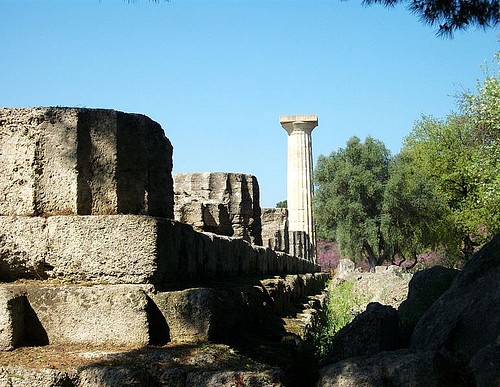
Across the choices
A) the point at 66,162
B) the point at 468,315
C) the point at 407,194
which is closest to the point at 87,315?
the point at 66,162

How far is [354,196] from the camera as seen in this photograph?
→ 38.8 m

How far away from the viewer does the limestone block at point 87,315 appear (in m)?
3.91

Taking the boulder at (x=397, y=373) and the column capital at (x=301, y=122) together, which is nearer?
the boulder at (x=397, y=373)

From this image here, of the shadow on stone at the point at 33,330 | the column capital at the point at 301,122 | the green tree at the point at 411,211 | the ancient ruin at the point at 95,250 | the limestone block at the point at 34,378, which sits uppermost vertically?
the column capital at the point at 301,122

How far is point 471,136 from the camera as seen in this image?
A: 3600 centimetres

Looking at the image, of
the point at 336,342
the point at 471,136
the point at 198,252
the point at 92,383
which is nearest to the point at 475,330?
the point at 336,342

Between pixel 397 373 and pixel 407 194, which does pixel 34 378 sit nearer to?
pixel 397 373

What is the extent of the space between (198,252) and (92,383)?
74.1 inches

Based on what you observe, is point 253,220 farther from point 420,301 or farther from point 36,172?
point 36,172

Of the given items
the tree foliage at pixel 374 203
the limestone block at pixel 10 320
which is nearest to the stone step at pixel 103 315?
the limestone block at pixel 10 320

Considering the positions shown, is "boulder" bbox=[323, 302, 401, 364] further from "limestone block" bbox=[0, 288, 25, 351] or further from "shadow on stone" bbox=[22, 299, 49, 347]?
"limestone block" bbox=[0, 288, 25, 351]

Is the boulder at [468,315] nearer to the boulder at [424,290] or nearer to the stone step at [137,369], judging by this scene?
the stone step at [137,369]

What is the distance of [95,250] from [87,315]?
382 mm

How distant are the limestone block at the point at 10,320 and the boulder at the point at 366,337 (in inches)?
76.1
